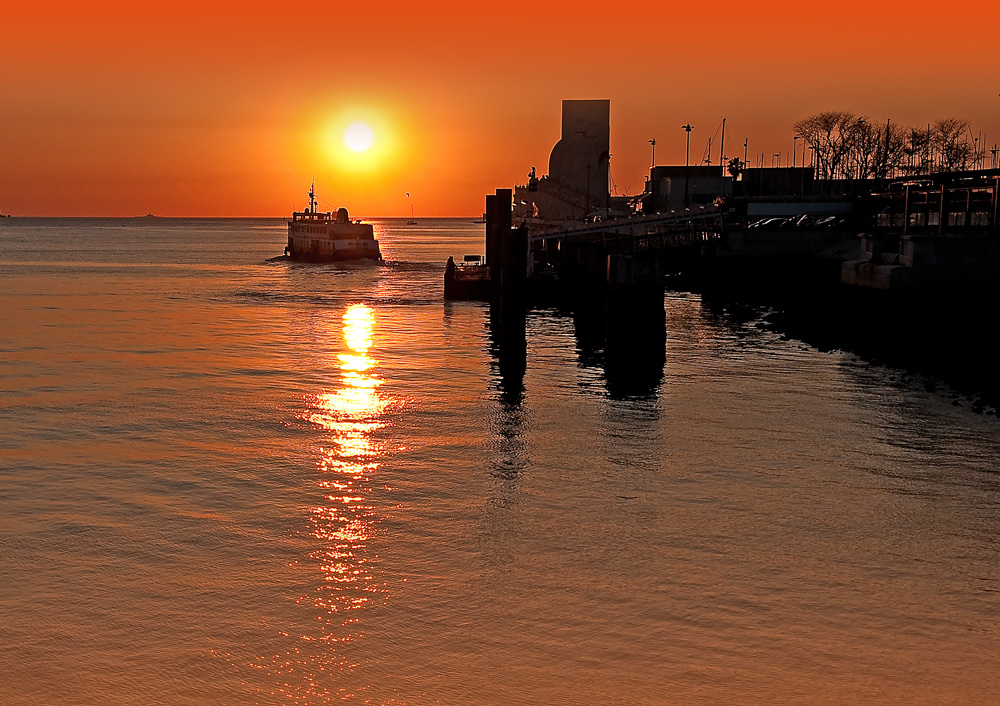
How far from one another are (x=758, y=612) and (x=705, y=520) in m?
3.97

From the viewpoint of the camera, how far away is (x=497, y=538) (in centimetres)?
1539

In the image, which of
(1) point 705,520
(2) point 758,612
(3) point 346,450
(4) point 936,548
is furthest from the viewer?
(3) point 346,450

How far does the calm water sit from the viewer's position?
427 inches

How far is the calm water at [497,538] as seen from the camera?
35.6 feet

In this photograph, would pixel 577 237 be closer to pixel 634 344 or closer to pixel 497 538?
pixel 634 344

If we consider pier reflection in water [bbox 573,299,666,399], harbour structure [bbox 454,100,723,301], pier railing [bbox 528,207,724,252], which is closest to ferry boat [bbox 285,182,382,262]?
harbour structure [bbox 454,100,723,301]

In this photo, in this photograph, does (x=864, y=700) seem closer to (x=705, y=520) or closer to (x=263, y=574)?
(x=705, y=520)

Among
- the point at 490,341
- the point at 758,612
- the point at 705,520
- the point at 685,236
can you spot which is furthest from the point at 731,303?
the point at 758,612

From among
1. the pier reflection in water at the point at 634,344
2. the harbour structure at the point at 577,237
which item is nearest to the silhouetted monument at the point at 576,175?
the harbour structure at the point at 577,237

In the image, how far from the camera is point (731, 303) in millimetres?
61969

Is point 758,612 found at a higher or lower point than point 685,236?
lower

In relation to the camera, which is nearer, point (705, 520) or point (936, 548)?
point (936, 548)

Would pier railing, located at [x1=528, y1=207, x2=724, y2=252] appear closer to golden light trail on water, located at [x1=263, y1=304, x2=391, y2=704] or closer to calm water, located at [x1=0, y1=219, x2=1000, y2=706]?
calm water, located at [x1=0, y1=219, x2=1000, y2=706]

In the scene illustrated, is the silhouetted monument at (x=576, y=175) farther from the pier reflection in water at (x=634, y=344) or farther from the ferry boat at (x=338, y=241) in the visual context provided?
the pier reflection in water at (x=634, y=344)
